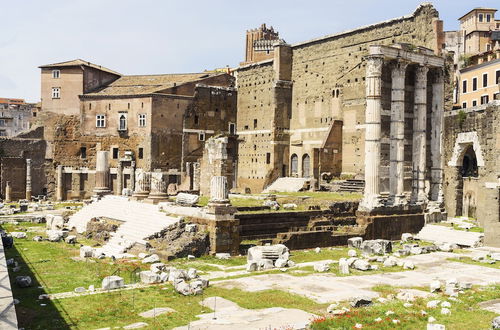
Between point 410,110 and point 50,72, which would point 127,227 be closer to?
point 410,110

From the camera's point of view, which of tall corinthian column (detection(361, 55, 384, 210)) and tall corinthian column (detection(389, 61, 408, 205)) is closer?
tall corinthian column (detection(361, 55, 384, 210))

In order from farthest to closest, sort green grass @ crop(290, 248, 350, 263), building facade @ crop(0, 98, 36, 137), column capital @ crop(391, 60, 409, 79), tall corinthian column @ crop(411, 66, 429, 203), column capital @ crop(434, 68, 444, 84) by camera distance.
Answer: building facade @ crop(0, 98, 36, 137), column capital @ crop(434, 68, 444, 84), tall corinthian column @ crop(411, 66, 429, 203), column capital @ crop(391, 60, 409, 79), green grass @ crop(290, 248, 350, 263)

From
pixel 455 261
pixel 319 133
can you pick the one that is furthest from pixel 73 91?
pixel 455 261

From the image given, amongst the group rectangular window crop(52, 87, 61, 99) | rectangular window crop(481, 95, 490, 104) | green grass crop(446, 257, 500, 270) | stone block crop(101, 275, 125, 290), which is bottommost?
green grass crop(446, 257, 500, 270)

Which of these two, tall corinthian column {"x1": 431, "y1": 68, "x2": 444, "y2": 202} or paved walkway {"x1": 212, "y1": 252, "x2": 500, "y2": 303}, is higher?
tall corinthian column {"x1": 431, "y1": 68, "x2": 444, "y2": 202}

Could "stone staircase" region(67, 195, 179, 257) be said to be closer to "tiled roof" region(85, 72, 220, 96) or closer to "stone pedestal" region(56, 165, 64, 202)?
"stone pedestal" region(56, 165, 64, 202)

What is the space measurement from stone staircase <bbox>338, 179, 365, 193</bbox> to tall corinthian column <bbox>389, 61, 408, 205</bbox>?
19.0ft

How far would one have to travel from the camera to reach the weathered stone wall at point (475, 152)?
2766 centimetres

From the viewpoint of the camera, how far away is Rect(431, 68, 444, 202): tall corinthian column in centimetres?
3006

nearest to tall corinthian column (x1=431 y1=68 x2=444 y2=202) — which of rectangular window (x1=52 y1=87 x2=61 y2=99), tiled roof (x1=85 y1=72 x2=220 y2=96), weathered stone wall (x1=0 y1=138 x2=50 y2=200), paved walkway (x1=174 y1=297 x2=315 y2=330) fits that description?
paved walkway (x1=174 y1=297 x2=315 y2=330)

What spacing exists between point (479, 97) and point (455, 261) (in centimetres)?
2804

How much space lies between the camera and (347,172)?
123ft

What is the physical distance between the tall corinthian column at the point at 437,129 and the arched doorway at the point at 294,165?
575 inches

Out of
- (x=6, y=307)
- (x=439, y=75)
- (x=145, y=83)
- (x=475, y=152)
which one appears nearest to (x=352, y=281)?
(x=6, y=307)
